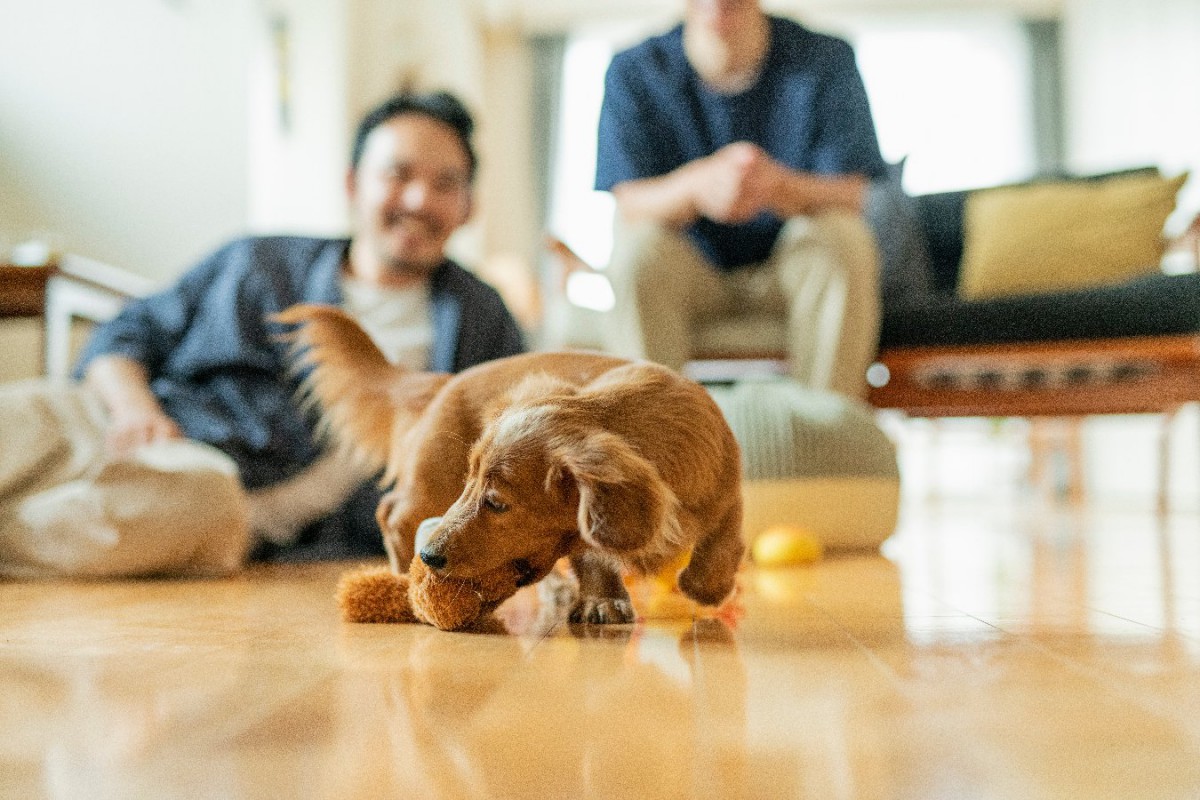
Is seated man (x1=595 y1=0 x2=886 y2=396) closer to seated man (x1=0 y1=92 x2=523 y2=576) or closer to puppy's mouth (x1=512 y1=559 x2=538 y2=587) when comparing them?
seated man (x1=0 y1=92 x2=523 y2=576)

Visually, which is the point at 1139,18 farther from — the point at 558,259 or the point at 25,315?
the point at 25,315

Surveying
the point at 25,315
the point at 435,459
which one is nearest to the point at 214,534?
the point at 435,459

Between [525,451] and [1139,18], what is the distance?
548 centimetres

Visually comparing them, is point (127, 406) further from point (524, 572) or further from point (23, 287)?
point (524, 572)

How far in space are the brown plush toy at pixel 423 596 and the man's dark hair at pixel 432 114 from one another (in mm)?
1120

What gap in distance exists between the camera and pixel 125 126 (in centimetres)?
304

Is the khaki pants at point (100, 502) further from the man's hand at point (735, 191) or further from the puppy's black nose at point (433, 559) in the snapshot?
the man's hand at point (735, 191)

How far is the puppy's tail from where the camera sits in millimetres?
1241

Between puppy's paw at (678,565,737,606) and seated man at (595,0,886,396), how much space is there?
112 centimetres

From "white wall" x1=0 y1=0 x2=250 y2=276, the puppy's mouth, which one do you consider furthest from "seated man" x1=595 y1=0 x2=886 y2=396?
"white wall" x1=0 y1=0 x2=250 y2=276

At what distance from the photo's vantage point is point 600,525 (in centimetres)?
80

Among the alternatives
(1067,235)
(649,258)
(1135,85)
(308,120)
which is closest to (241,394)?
(649,258)

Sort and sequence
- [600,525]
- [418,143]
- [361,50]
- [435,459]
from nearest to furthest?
[600,525] → [435,459] → [418,143] → [361,50]

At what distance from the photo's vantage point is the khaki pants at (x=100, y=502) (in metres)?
1.43
